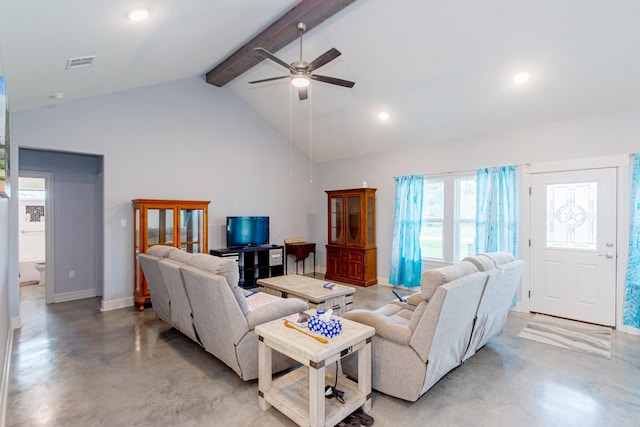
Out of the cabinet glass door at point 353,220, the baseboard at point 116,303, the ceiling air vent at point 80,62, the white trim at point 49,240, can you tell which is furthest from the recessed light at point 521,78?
the white trim at point 49,240

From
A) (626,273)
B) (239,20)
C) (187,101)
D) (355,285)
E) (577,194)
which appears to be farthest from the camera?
(355,285)

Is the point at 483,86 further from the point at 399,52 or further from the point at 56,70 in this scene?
the point at 56,70

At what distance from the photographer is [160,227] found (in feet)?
16.0

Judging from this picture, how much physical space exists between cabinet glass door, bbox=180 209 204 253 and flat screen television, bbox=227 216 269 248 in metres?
0.64

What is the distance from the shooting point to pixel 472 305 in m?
2.60

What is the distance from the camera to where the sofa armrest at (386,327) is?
234cm

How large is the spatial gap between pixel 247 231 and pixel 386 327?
13.6 ft

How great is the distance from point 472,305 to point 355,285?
3719mm

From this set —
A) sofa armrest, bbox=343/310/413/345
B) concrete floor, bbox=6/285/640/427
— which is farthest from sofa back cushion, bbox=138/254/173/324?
sofa armrest, bbox=343/310/413/345

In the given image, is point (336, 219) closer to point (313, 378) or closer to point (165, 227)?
point (165, 227)

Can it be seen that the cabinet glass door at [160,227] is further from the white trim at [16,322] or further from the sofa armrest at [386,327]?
the sofa armrest at [386,327]

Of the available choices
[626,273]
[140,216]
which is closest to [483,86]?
[626,273]

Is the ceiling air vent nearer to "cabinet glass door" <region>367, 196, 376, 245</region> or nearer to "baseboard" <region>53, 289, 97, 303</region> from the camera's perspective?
"baseboard" <region>53, 289, 97, 303</region>

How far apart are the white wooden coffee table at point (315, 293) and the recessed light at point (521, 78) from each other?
3.14 metres
